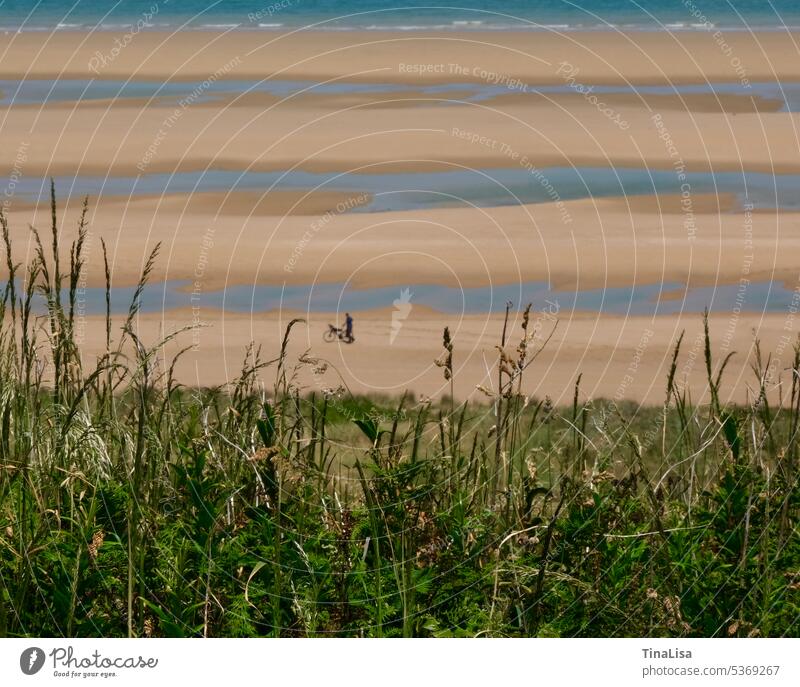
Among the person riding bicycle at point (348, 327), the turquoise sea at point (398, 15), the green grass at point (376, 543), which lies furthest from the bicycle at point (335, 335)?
the turquoise sea at point (398, 15)

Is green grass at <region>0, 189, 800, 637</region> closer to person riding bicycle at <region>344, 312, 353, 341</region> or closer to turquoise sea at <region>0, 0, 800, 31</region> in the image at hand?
person riding bicycle at <region>344, 312, 353, 341</region>

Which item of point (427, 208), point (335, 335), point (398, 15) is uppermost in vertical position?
point (398, 15)

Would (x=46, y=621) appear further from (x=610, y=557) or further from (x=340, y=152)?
(x=340, y=152)

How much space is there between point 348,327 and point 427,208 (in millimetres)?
2950

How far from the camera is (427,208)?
12.3 m

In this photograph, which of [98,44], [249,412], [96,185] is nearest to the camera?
[249,412]

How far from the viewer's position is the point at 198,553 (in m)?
3.52

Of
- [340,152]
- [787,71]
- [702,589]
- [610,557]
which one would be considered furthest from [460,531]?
[787,71]

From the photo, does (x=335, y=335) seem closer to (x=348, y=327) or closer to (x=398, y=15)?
(x=348, y=327)

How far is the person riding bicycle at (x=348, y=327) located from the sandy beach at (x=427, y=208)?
11cm

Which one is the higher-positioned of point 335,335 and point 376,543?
point 335,335

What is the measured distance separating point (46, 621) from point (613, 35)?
1058 inches

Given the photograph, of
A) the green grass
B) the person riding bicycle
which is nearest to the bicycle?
the person riding bicycle

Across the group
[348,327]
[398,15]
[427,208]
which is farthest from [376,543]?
[398,15]
